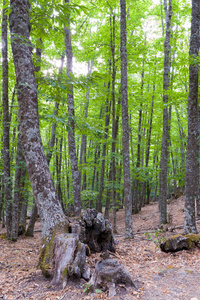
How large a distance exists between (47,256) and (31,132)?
255cm

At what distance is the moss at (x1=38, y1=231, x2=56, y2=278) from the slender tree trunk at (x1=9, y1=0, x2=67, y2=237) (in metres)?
0.15

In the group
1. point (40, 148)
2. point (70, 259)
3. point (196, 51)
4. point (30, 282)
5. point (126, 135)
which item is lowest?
point (30, 282)

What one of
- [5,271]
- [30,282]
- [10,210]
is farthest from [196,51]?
[10,210]

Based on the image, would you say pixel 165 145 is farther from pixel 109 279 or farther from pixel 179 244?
pixel 109 279

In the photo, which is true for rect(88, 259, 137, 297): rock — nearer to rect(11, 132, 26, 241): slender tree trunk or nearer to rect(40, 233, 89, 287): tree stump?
rect(40, 233, 89, 287): tree stump

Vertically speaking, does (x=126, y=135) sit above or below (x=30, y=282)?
above

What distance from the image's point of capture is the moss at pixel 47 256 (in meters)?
3.61

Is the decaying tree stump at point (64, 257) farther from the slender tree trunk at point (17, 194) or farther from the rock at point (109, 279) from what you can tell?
the slender tree trunk at point (17, 194)

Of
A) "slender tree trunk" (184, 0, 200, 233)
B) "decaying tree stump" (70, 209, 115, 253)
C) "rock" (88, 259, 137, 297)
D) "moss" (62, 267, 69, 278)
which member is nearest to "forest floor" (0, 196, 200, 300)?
"rock" (88, 259, 137, 297)

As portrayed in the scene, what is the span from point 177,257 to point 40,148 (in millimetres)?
4419

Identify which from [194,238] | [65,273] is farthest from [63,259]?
[194,238]

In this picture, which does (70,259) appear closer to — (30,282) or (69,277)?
(69,277)

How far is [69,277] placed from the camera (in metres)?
3.34

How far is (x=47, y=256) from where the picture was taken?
377cm
